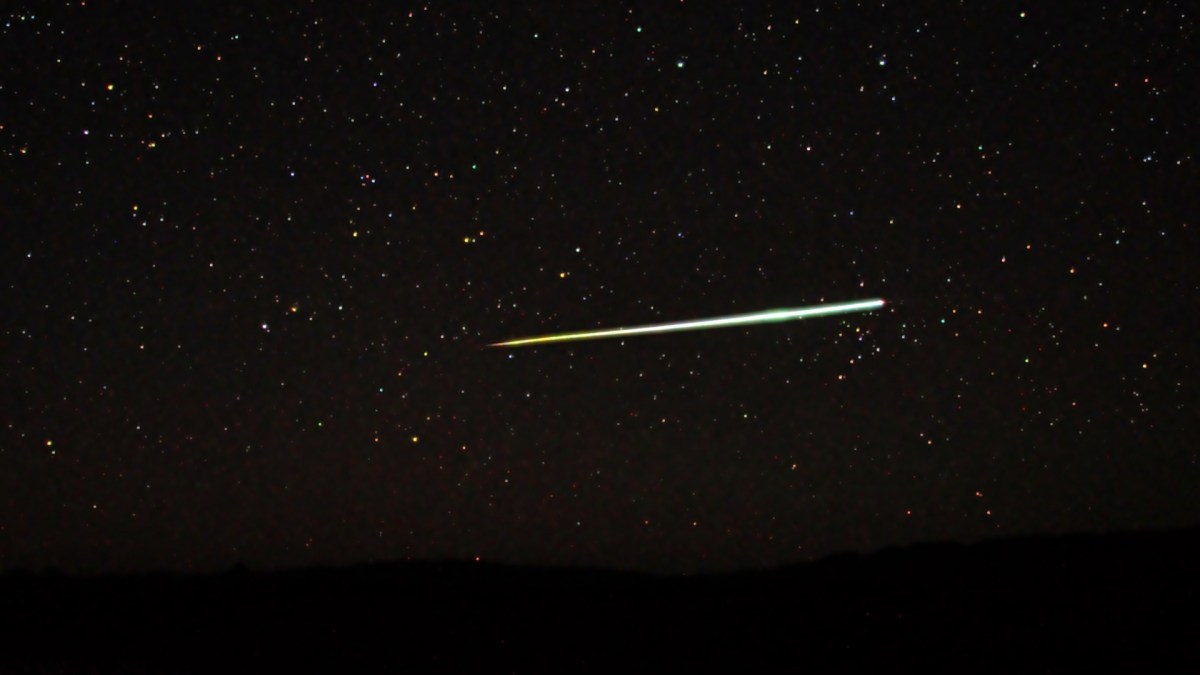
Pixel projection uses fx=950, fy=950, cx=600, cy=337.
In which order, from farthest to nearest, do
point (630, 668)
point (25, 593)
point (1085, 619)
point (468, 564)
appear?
point (468, 564) → point (25, 593) → point (1085, 619) → point (630, 668)

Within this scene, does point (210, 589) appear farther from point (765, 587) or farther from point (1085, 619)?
point (1085, 619)

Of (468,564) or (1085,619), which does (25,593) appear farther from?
(1085,619)

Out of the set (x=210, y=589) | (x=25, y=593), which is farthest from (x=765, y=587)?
(x=25, y=593)

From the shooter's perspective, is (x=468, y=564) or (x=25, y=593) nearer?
(x=25, y=593)

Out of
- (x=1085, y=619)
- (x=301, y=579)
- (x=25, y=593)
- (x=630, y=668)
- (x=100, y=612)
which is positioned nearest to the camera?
(x=630, y=668)

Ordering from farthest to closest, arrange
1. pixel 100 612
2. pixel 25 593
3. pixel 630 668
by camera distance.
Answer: pixel 25 593 → pixel 100 612 → pixel 630 668

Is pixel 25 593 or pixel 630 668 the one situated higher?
pixel 25 593

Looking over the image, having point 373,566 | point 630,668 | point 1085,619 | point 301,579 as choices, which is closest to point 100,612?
point 301,579
